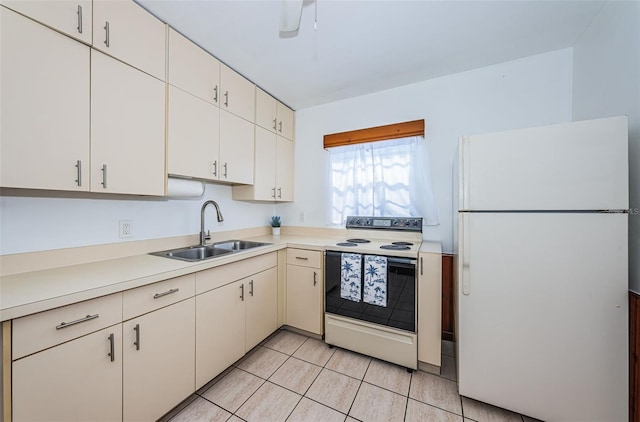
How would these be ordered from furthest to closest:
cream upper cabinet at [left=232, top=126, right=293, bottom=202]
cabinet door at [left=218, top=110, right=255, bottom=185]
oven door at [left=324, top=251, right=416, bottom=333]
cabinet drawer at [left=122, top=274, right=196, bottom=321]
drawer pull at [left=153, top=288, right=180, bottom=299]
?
cream upper cabinet at [left=232, top=126, right=293, bottom=202]
cabinet door at [left=218, top=110, right=255, bottom=185]
oven door at [left=324, top=251, right=416, bottom=333]
drawer pull at [left=153, top=288, right=180, bottom=299]
cabinet drawer at [left=122, top=274, right=196, bottom=321]

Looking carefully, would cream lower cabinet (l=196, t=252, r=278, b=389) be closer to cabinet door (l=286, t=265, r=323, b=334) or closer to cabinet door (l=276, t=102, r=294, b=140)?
cabinet door (l=286, t=265, r=323, b=334)

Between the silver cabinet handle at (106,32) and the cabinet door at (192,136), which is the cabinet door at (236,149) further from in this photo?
the silver cabinet handle at (106,32)

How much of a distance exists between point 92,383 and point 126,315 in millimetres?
277

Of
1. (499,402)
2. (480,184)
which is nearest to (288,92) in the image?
(480,184)

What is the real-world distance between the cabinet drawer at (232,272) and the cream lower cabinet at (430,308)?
1.25 meters

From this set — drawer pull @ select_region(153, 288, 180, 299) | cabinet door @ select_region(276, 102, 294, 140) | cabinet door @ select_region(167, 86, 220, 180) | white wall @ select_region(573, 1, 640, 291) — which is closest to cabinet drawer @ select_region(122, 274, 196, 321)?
drawer pull @ select_region(153, 288, 180, 299)

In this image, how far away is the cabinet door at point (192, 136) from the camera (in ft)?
5.28

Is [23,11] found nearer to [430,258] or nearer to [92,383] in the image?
[92,383]

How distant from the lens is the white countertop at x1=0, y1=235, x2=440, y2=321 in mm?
878

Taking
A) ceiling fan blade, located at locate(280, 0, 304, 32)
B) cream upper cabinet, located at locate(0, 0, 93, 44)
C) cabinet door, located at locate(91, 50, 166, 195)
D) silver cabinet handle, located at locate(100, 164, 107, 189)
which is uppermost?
ceiling fan blade, located at locate(280, 0, 304, 32)

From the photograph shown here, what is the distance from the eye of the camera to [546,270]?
1268 millimetres

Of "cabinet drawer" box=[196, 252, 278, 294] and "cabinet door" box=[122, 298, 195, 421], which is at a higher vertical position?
"cabinet drawer" box=[196, 252, 278, 294]

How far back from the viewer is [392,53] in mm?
1873

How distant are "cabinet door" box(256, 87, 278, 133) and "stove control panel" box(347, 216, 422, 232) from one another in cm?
132
